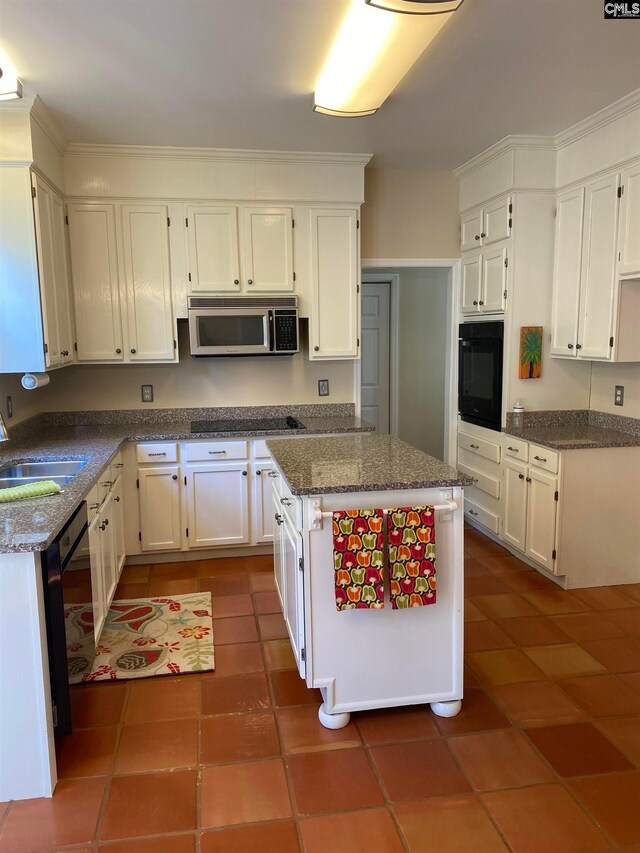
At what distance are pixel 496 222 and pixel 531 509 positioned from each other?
1912 millimetres

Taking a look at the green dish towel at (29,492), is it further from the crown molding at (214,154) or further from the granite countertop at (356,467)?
the crown molding at (214,154)

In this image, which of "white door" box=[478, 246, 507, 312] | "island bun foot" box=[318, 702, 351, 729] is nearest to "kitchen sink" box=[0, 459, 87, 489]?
"island bun foot" box=[318, 702, 351, 729]

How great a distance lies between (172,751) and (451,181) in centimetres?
413

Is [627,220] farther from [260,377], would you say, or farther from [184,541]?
[184,541]

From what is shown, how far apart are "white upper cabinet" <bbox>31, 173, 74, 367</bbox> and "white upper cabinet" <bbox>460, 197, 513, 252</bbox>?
2.78 metres

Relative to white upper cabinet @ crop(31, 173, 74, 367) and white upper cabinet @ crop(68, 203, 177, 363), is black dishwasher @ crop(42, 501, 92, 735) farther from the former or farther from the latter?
white upper cabinet @ crop(68, 203, 177, 363)

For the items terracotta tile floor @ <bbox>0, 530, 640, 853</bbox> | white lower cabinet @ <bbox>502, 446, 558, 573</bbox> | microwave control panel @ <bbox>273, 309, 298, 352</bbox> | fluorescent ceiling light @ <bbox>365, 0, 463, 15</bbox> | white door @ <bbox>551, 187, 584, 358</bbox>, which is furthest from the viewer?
microwave control panel @ <bbox>273, 309, 298, 352</bbox>

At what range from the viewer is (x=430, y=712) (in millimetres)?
2467

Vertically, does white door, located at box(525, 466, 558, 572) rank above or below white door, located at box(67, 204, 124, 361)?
below

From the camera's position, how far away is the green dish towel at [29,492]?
245cm

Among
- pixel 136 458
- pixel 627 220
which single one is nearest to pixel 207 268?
pixel 136 458

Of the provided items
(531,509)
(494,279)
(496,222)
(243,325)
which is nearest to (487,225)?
(496,222)

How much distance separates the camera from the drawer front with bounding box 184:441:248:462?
13.0ft

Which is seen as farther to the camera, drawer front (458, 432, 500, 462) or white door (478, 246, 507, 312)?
drawer front (458, 432, 500, 462)
